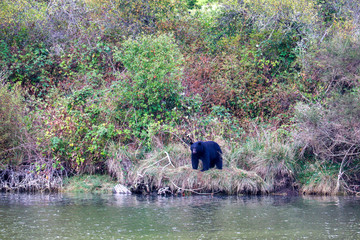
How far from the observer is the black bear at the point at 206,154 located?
13352mm

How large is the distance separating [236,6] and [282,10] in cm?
266

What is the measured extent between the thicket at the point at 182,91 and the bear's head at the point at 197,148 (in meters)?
0.85

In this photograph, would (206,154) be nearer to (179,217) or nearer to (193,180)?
(193,180)

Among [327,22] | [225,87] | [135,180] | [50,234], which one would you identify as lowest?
[50,234]

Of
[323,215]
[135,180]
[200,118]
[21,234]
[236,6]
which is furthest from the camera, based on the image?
[236,6]

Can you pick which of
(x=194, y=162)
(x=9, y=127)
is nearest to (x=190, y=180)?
(x=194, y=162)

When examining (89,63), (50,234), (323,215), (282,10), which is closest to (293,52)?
(282,10)

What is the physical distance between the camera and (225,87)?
18.9 meters

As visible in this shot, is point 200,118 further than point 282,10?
No

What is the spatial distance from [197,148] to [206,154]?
1.29 ft

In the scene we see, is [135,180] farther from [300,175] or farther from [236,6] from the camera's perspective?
[236,6]

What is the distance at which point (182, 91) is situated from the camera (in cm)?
1744

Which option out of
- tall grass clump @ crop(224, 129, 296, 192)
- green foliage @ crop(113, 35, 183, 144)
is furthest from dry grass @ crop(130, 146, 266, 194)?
green foliage @ crop(113, 35, 183, 144)

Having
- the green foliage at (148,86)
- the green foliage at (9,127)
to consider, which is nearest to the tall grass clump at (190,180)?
the green foliage at (148,86)
